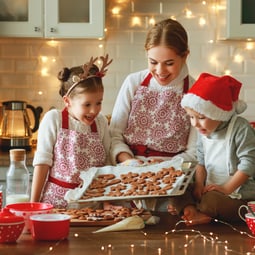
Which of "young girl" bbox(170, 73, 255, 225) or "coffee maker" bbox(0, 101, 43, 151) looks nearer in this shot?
"young girl" bbox(170, 73, 255, 225)

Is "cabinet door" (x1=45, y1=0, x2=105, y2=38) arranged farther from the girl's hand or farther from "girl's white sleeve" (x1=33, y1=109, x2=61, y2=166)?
the girl's hand

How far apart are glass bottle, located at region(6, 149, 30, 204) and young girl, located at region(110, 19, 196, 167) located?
545 millimetres

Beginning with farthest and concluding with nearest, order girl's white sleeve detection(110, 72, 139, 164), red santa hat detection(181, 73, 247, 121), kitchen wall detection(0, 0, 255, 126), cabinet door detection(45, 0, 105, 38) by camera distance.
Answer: kitchen wall detection(0, 0, 255, 126), cabinet door detection(45, 0, 105, 38), girl's white sleeve detection(110, 72, 139, 164), red santa hat detection(181, 73, 247, 121)

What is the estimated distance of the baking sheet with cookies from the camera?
215 cm

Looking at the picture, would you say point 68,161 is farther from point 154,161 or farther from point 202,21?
point 202,21

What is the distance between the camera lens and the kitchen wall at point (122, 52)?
4277 mm

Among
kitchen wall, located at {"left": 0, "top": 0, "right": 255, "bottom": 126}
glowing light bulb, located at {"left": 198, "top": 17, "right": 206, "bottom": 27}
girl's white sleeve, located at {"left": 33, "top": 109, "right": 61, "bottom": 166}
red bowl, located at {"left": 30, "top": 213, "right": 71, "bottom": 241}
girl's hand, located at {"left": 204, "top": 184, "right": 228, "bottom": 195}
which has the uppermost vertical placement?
glowing light bulb, located at {"left": 198, "top": 17, "right": 206, "bottom": 27}

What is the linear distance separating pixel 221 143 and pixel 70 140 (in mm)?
678

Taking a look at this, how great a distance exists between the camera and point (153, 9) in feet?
14.0

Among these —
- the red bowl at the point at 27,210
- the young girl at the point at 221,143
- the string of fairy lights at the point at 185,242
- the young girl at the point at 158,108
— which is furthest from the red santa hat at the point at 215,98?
the red bowl at the point at 27,210

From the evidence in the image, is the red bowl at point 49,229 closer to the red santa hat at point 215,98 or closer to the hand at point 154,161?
the hand at point 154,161

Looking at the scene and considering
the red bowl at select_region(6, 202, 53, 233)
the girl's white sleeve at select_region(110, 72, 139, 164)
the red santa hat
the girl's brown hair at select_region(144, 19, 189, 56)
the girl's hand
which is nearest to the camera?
the red bowl at select_region(6, 202, 53, 233)

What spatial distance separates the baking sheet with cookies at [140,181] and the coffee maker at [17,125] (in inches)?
68.2

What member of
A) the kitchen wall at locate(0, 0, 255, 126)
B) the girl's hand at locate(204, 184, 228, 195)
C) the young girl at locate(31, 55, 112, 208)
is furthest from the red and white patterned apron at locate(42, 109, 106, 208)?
the kitchen wall at locate(0, 0, 255, 126)
